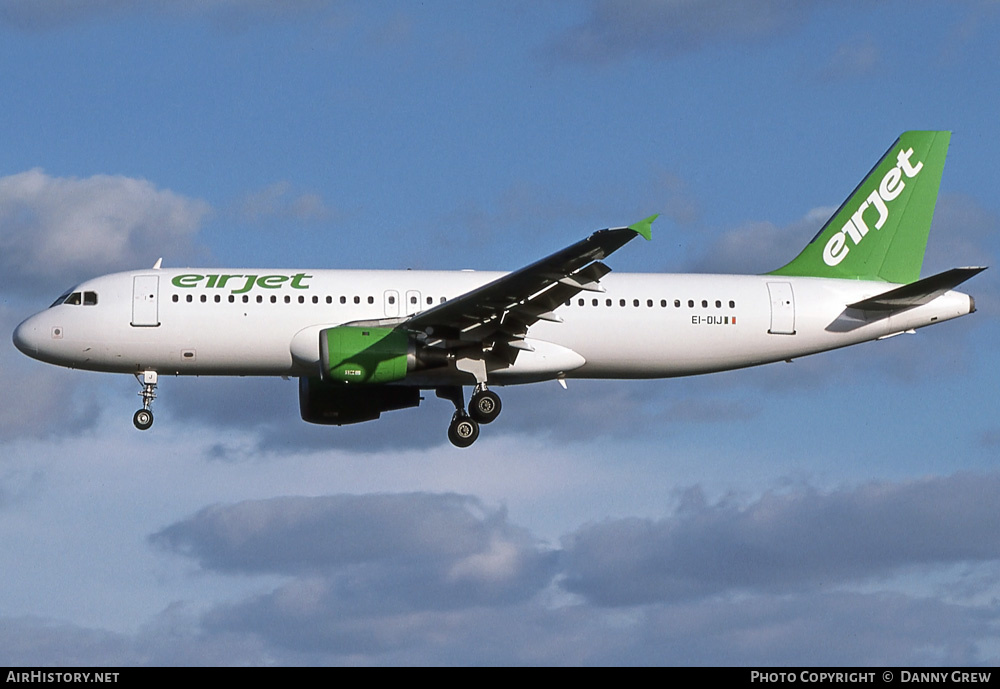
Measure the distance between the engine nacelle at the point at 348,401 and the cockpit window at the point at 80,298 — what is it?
22.2ft

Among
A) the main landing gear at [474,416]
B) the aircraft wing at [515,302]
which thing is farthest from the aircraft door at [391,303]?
the main landing gear at [474,416]

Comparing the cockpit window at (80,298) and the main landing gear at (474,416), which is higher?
the cockpit window at (80,298)

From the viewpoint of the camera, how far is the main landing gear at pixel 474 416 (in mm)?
42906

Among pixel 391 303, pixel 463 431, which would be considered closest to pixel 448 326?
pixel 391 303

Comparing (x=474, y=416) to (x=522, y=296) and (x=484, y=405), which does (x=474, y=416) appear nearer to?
(x=484, y=405)

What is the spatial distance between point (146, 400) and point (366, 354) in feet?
22.0

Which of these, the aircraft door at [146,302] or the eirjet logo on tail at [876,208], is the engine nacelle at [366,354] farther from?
the eirjet logo on tail at [876,208]

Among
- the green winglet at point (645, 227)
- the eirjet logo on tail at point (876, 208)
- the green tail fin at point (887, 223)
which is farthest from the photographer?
the eirjet logo on tail at point (876, 208)

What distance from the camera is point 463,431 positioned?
142 ft

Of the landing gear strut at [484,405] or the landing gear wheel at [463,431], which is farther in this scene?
the landing gear wheel at [463,431]

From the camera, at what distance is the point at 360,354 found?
4091 cm

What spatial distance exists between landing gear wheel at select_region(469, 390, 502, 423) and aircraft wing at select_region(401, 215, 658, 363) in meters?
1.17
